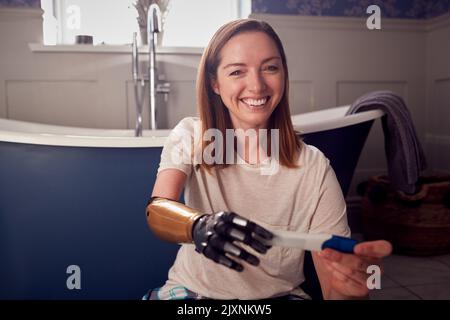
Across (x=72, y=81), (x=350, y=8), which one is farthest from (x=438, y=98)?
(x=72, y=81)

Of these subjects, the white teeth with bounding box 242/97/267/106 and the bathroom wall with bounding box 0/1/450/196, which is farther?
the bathroom wall with bounding box 0/1/450/196

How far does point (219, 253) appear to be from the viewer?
1.51 ft

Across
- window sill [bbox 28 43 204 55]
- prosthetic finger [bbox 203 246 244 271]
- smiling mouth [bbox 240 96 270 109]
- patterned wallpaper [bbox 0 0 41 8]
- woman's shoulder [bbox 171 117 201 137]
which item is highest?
patterned wallpaper [bbox 0 0 41 8]

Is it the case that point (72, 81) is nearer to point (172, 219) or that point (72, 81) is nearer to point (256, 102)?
point (256, 102)

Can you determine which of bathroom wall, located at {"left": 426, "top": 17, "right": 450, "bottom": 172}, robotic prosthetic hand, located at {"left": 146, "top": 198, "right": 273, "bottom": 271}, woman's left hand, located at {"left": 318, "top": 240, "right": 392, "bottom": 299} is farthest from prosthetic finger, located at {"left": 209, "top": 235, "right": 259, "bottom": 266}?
bathroom wall, located at {"left": 426, "top": 17, "right": 450, "bottom": 172}

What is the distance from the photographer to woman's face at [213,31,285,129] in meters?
0.64

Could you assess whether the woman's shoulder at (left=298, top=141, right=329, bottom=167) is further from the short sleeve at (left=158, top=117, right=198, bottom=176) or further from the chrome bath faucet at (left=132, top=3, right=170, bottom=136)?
the chrome bath faucet at (left=132, top=3, right=170, bottom=136)

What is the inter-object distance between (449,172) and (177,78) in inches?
45.5

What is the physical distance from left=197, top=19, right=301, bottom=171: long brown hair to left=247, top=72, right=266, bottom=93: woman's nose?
0.05m

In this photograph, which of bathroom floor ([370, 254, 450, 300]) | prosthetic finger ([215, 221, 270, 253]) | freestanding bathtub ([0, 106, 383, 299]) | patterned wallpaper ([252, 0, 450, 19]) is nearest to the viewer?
prosthetic finger ([215, 221, 270, 253])

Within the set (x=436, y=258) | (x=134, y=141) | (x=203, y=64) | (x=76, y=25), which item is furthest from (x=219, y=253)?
(x=76, y=25)

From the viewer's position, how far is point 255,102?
2.15ft

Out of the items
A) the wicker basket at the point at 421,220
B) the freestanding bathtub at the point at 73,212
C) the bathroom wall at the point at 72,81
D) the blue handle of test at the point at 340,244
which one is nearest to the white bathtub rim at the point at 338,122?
the freestanding bathtub at the point at 73,212

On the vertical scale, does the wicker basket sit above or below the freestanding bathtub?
below
